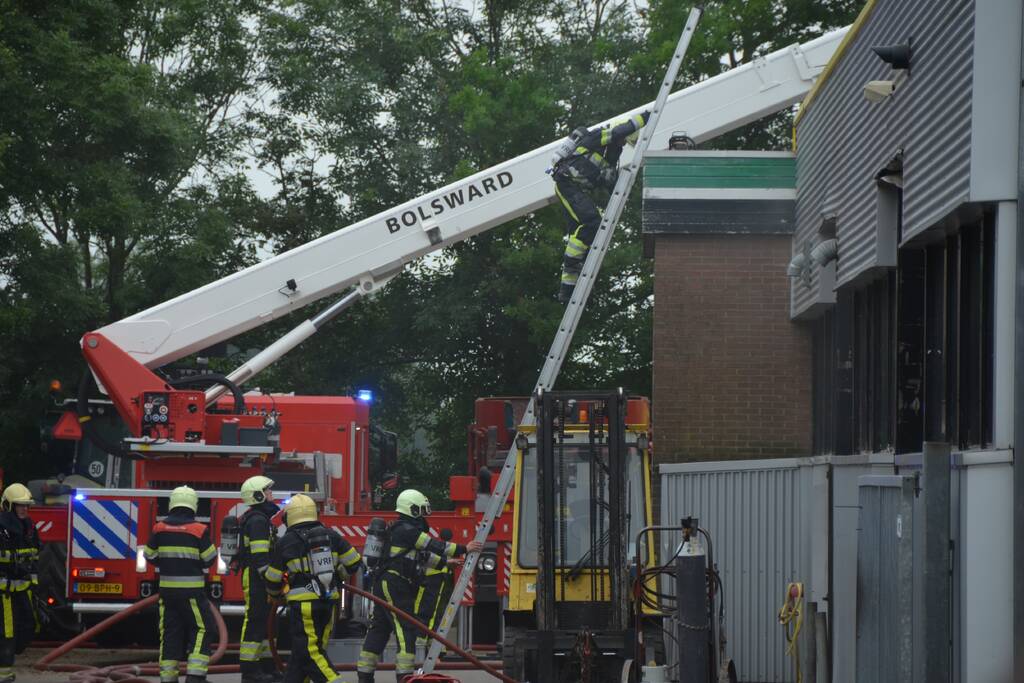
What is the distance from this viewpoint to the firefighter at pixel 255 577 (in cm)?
1180

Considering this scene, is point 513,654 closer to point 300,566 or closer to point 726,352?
point 300,566

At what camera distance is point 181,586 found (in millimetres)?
11758

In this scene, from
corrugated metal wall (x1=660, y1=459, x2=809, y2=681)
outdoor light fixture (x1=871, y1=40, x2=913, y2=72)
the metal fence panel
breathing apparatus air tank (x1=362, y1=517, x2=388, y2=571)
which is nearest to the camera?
the metal fence panel

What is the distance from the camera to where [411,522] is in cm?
1257

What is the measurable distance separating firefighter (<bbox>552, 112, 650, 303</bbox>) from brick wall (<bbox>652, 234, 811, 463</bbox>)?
3.66 feet

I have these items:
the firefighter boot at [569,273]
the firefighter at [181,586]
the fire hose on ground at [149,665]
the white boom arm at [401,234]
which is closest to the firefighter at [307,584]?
the fire hose on ground at [149,665]

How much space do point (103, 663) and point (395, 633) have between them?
4340 mm

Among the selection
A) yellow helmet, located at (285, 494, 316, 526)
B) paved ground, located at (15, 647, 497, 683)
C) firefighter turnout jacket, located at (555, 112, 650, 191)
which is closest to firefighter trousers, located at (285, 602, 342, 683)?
yellow helmet, located at (285, 494, 316, 526)

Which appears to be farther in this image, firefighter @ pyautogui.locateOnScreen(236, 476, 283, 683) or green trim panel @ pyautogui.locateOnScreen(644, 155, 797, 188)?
green trim panel @ pyautogui.locateOnScreen(644, 155, 797, 188)

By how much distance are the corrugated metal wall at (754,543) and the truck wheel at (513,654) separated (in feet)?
8.57

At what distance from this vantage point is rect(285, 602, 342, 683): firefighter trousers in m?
10.7

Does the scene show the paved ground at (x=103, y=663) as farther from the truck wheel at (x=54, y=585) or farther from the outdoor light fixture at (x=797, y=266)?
the outdoor light fixture at (x=797, y=266)

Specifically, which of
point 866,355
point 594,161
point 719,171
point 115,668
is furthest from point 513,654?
point 719,171

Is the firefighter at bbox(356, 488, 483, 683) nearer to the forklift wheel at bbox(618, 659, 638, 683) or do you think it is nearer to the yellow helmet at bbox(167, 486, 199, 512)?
the yellow helmet at bbox(167, 486, 199, 512)
